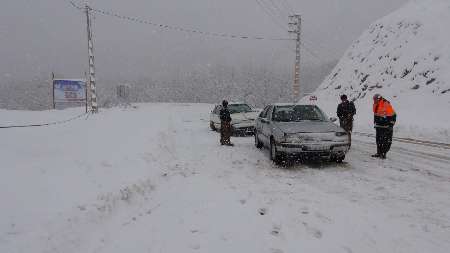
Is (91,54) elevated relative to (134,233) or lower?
elevated

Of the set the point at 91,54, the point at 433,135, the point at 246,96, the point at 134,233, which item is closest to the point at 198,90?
the point at 246,96

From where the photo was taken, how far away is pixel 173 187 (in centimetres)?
654

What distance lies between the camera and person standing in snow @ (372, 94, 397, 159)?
9156 mm

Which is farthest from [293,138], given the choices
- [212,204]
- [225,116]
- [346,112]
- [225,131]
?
[225,116]

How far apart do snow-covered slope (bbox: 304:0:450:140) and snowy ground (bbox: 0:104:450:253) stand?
29.4 feet

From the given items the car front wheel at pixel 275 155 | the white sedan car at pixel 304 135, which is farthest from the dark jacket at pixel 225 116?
the car front wheel at pixel 275 155

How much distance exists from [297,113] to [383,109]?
7.09 ft

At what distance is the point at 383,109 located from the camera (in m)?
9.30

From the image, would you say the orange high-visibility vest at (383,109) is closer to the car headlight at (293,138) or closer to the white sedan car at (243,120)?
the car headlight at (293,138)

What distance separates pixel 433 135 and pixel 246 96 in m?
116

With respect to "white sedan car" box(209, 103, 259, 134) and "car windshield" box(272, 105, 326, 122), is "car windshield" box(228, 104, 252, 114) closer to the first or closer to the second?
"white sedan car" box(209, 103, 259, 134)

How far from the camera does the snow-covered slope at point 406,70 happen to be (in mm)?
19438

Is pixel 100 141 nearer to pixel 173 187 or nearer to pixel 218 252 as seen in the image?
pixel 173 187

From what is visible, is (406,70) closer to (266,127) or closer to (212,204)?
(266,127)
